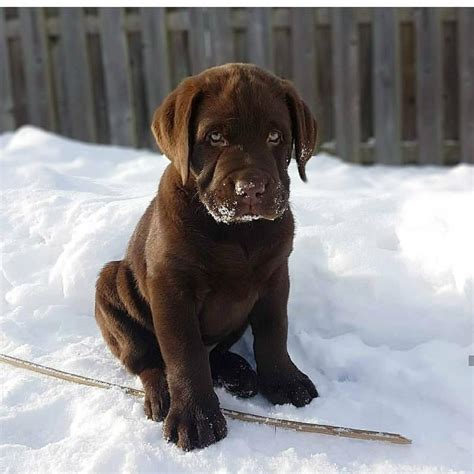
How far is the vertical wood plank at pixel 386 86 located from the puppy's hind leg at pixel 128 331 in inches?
158

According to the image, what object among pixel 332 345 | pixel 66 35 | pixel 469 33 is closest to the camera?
pixel 332 345

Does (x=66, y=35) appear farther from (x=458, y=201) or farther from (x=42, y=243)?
(x=458, y=201)

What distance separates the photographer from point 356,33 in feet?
21.8

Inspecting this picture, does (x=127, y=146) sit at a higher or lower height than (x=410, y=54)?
lower

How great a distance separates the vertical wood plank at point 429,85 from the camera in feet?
21.5

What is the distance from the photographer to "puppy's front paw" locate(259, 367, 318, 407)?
296 centimetres

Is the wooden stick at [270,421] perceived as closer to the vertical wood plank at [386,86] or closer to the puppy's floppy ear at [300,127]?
the puppy's floppy ear at [300,127]

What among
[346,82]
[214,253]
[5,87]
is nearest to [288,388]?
[214,253]

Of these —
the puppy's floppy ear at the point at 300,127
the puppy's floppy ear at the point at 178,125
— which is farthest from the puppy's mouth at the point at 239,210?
the puppy's floppy ear at the point at 300,127

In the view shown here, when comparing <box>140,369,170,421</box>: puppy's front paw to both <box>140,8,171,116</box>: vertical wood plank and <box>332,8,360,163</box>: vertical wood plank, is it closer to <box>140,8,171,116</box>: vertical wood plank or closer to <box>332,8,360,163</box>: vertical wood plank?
<box>332,8,360,163</box>: vertical wood plank

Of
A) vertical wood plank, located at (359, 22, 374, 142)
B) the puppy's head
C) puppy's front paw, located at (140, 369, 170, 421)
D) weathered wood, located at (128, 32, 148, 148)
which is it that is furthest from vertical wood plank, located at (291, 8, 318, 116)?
puppy's front paw, located at (140, 369, 170, 421)

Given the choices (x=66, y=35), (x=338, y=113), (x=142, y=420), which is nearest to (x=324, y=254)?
(x=142, y=420)

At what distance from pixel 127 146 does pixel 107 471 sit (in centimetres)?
488

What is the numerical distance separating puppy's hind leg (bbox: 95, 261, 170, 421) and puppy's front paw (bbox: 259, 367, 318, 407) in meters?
0.39
